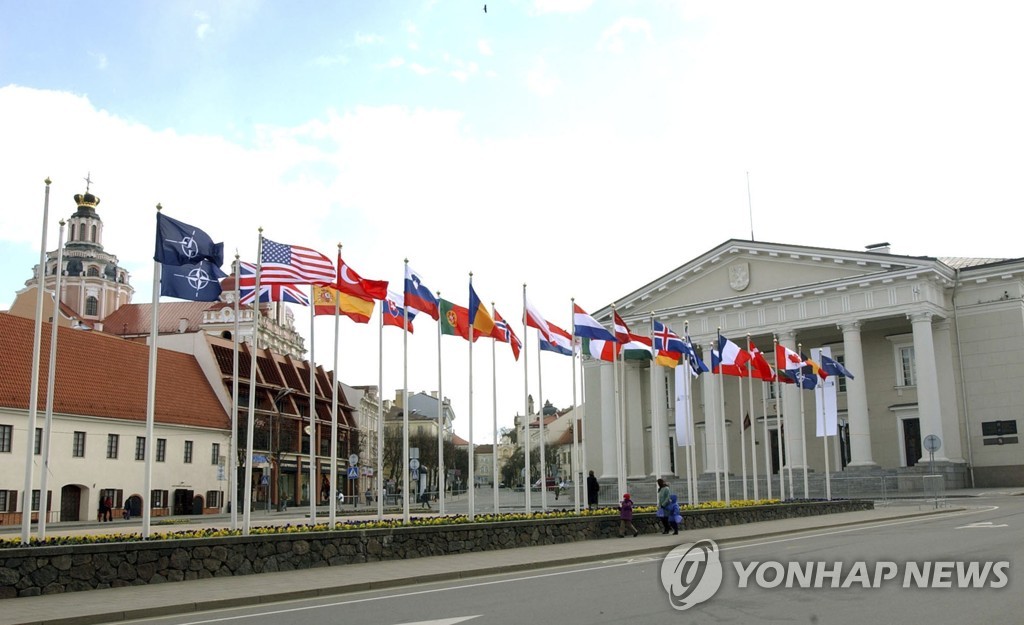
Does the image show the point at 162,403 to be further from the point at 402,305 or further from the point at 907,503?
the point at 907,503

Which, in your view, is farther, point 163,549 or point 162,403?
point 162,403

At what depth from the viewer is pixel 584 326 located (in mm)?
29109

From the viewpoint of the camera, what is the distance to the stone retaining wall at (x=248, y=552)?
15.0 metres

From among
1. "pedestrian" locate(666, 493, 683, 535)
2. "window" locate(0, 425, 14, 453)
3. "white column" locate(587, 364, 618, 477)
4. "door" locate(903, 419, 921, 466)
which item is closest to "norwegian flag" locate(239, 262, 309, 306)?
"pedestrian" locate(666, 493, 683, 535)

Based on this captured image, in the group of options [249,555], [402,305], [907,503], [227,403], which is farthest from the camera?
[227,403]

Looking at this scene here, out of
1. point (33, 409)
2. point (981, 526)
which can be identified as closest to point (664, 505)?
point (981, 526)

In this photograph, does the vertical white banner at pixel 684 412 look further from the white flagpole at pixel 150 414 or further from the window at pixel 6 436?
the window at pixel 6 436

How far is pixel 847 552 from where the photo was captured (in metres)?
18.7

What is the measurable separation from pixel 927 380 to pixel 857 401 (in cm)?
377

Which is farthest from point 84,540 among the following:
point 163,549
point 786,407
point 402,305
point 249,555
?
point 786,407

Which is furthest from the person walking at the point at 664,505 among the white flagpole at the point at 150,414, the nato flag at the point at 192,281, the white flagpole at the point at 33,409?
the white flagpole at the point at 33,409

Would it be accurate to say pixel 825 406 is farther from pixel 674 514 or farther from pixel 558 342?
pixel 558 342

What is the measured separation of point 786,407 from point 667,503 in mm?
26456

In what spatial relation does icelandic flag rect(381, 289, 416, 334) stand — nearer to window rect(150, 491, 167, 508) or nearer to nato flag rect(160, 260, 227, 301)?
nato flag rect(160, 260, 227, 301)
